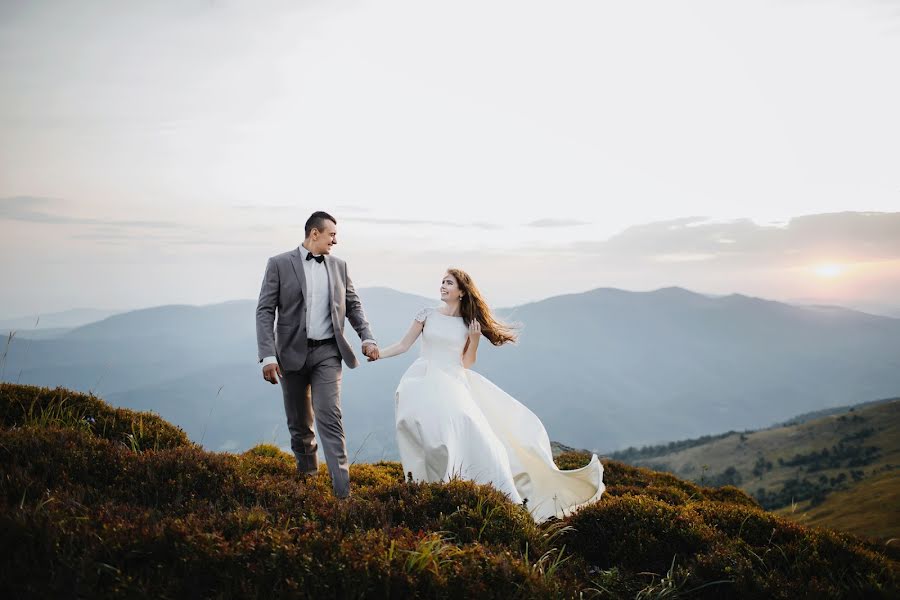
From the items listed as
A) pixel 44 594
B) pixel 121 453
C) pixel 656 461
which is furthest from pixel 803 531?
pixel 656 461

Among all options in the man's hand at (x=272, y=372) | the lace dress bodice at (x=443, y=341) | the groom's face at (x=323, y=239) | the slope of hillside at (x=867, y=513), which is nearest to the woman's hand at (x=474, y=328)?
the lace dress bodice at (x=443, y=341)

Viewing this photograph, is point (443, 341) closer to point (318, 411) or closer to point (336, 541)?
point (318, 411)

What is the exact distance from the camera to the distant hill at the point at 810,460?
117ft

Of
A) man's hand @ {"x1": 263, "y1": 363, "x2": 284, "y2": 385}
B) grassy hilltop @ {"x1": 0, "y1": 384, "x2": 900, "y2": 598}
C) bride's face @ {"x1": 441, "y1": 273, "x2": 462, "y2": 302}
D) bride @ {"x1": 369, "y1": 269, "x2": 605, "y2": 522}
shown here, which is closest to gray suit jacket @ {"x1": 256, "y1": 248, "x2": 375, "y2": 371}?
man's hand @ {"x1": 263, "y1": 363, "x2": 284, "y2": 385}


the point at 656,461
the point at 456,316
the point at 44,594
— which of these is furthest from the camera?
the point at 656,461

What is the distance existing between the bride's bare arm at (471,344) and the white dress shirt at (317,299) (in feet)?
8.30

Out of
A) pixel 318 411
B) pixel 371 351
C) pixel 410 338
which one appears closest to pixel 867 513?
→ pixel 410 338

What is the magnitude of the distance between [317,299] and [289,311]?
1.49 ft

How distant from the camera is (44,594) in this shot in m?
3.62

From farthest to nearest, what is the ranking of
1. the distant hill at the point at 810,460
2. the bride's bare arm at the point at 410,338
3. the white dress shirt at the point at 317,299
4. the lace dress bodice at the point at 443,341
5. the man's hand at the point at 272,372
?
the distant hill at the point at 810,460 → the bride's bare arm at the point at 410,338 → the lace dress bodice at the point at 443,341 → the white dress shirt at the point at 317,299 → the man's hand at the point at 272,372

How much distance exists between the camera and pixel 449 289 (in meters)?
10.2

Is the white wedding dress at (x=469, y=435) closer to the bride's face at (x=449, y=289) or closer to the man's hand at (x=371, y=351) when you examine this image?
the bride's face at (x=449, y=289)

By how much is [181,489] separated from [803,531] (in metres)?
6.52

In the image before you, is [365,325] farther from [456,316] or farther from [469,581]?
[469,581]
